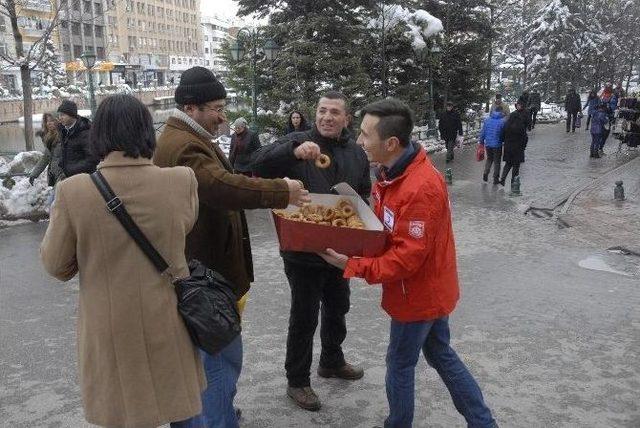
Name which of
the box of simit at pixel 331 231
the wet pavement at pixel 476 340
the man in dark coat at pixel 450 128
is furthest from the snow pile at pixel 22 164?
the man in dark coat at pixel 450 128

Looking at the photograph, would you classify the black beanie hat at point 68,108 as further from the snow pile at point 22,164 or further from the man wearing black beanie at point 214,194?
the man wearing black beanie at point 214,194

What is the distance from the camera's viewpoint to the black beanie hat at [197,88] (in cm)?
269

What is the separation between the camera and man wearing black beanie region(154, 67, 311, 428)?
2623 millimetres

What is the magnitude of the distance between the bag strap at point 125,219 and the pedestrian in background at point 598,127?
51.2 feet

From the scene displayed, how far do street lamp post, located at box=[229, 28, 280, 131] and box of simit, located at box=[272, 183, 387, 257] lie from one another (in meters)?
12.1

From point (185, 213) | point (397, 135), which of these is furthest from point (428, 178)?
point (185, 213)

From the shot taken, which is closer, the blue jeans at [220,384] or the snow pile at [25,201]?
the blue jeans at [220,384]

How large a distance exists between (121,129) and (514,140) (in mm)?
10806

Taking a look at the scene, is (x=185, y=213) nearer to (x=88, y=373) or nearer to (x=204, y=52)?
(x=88, y=373)

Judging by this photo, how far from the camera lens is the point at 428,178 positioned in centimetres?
272

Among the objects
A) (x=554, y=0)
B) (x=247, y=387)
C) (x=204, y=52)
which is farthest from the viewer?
(x=204, y=52)

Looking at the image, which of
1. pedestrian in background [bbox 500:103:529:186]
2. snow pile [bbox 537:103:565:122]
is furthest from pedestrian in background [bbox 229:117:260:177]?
snow pile [bbox 537:103:565:122]

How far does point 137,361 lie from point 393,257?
1.25 metres

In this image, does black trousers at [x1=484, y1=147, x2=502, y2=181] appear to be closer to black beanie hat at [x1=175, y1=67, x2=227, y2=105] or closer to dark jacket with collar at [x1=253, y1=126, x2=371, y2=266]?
dark jacket with collar at [x1=253, y1=126, x2=371, y2=266]
